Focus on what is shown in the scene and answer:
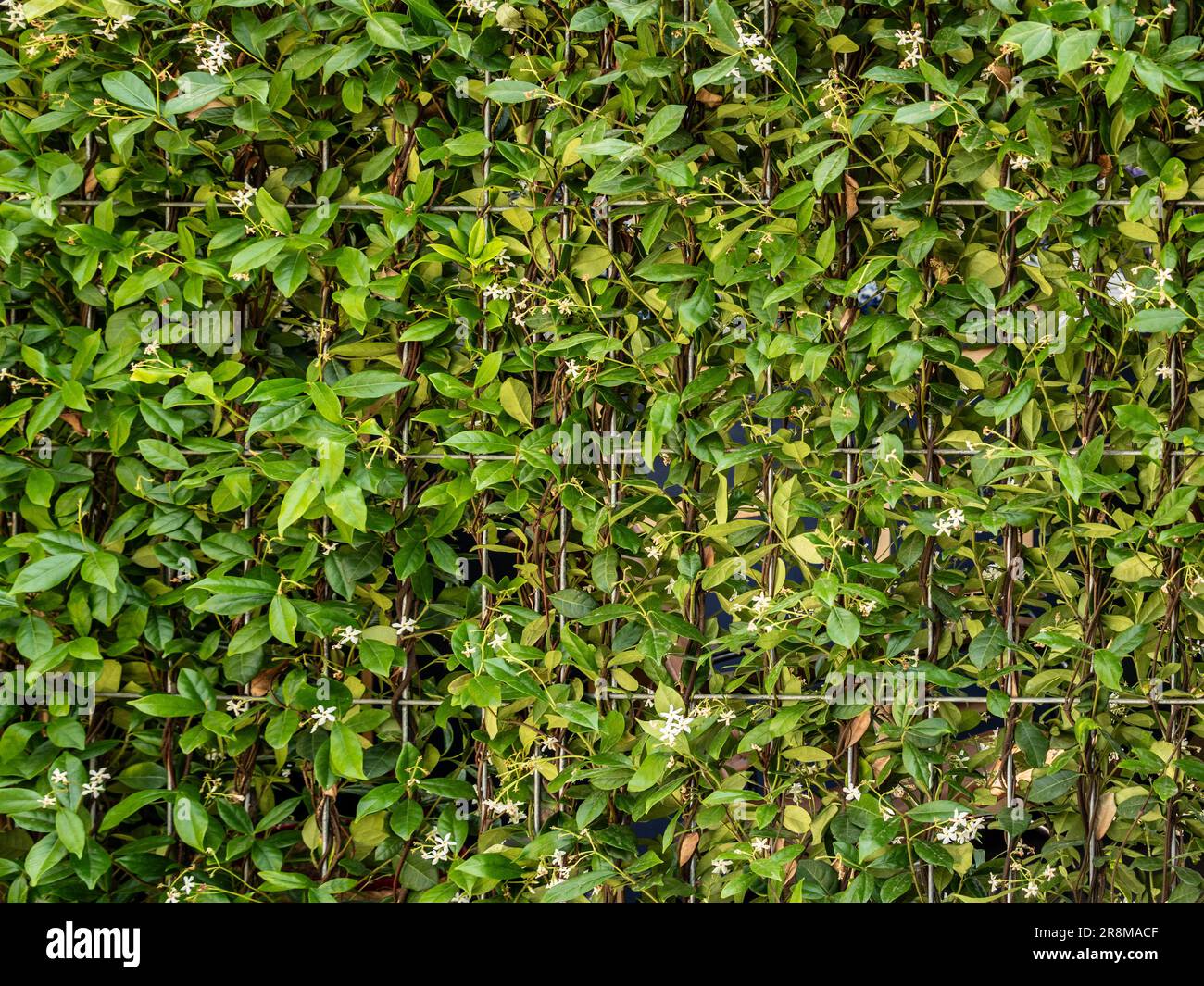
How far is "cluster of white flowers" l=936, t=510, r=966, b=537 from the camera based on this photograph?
154 cm

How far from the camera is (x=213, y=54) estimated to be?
1569 mm

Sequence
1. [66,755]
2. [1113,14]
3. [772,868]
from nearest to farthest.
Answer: [1113,14] < [772,868] < [66,755]

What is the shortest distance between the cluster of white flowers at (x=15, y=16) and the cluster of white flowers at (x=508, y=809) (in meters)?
1.52

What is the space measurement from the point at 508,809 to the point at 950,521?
0.87 m

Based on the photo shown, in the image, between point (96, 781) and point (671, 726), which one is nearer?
point (671, 726)

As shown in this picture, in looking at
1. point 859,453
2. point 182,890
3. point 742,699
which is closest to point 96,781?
point 182,890

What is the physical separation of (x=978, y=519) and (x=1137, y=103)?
667 millimetres

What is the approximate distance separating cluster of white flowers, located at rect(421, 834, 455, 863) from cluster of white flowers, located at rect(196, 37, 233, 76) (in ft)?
4.26

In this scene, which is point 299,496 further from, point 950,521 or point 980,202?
point 980,202

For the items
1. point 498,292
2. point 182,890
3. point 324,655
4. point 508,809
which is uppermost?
point 498,292

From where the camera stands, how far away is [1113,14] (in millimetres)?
1400

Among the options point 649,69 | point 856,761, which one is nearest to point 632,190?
point 649,69

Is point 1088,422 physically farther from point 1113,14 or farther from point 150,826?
point 150,826
